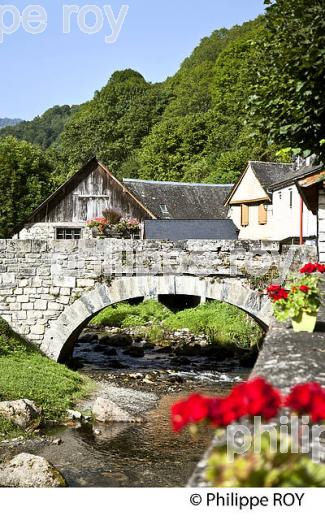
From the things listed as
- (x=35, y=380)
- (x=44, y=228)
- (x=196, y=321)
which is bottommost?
(x=196, y=321)

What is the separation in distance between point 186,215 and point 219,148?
697 inches

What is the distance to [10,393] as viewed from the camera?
11359mm

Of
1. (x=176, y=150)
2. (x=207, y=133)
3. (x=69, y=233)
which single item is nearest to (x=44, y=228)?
(x=69, y=233)

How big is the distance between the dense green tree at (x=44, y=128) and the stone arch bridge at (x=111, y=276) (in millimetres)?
72297

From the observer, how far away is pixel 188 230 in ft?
75.8

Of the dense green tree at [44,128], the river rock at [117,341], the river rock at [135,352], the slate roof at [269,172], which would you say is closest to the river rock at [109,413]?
the river rock at [135,352]

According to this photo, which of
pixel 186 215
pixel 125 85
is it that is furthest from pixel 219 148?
pixel 125 85

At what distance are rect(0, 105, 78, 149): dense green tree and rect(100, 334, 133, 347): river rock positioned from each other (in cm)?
6702

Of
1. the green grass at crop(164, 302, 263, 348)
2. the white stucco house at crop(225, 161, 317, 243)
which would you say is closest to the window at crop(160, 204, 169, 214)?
the white stucco house at crop(225, 161, 317, 243)

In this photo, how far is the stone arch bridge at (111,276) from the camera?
13367 mm

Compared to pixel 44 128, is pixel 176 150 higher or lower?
lower

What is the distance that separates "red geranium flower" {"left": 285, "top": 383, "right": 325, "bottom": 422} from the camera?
2.19 m

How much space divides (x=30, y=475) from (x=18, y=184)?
92.2 feet

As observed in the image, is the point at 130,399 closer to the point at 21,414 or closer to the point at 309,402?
the point at 21,414
